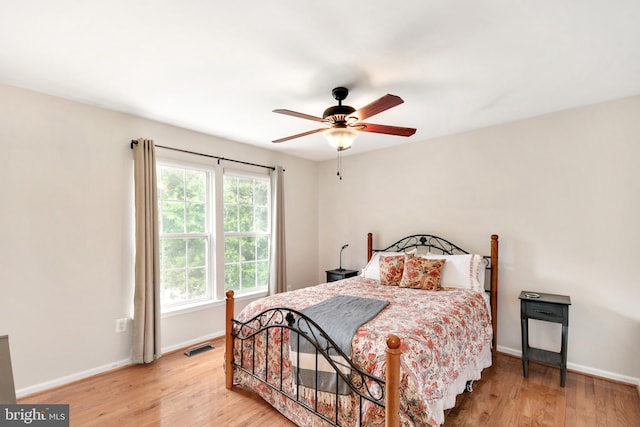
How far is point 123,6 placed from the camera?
1.60 m

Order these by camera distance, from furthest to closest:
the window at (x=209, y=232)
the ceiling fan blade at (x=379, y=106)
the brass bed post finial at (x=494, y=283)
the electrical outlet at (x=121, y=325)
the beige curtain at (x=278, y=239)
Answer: the beige curtain at (x=278, y=239), the window at (x=209, y=232), the brass bed post finial at (x=494, y=283), the electrical outlet at (x=121, y=325), the ceiling fan blade at (x=379, y=106)

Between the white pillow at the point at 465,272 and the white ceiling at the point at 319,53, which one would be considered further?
the white pillow at the point at 465,272

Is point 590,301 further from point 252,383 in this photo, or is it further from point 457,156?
point 252,383

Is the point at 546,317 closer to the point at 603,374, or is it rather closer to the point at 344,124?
the point at 603,374

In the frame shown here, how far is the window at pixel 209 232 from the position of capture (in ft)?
11.5

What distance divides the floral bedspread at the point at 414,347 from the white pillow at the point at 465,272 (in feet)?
0.38

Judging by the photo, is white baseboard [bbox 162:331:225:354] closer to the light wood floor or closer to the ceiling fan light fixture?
the light wood floor

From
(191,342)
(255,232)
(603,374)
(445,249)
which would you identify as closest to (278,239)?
(255,232)

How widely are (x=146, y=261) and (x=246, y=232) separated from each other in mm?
1373

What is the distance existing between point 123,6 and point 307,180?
3.62 metres

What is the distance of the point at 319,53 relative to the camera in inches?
79.4

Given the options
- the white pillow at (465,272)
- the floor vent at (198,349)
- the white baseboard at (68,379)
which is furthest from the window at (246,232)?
the white pillow at (465,272)

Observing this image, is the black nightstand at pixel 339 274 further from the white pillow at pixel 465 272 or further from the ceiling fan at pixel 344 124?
the ceiling fan at pixel 344 124

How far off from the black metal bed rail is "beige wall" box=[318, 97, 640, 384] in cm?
232
